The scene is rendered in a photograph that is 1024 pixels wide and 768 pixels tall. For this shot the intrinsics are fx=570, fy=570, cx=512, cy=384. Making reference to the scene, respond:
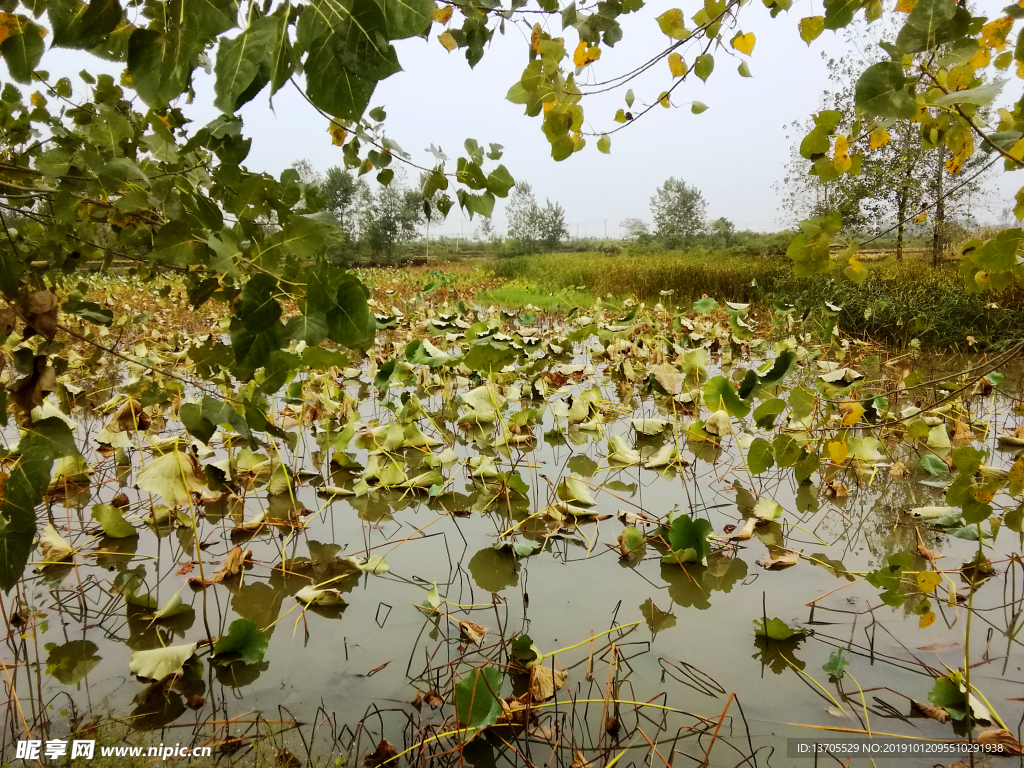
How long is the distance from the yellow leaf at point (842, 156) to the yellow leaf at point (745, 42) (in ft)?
1.46

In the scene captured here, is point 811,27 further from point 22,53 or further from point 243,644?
point 243,644

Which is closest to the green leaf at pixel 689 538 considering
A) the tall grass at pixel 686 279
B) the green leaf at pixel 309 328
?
the green leaf at pixel 309 328

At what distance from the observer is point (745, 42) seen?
1015 mm

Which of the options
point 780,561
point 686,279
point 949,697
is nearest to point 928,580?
point 949,697

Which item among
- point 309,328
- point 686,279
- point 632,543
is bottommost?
point 632,543

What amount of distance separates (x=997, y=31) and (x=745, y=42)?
0.47 meters

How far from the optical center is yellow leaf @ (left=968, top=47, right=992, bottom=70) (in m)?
0.62

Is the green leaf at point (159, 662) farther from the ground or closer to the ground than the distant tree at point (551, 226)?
closer to the ground

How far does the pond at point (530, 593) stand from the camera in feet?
2.72

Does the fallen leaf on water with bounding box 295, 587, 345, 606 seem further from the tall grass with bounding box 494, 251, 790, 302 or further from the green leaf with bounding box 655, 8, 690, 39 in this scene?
the tall grass with bounding box 494, 251, 790, 302

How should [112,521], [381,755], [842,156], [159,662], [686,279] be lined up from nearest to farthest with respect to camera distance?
[842,156] → [381,755] → [159,662] → [112,521] → [686,279]

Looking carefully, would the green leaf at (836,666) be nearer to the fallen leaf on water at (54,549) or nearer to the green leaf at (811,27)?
the green leaf at (811,27)

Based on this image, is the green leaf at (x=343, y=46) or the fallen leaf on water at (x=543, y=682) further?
the fallen leaf on water at (x=543, y=682)

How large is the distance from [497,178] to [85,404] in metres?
2.67
